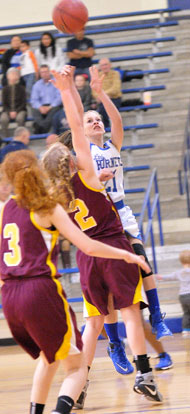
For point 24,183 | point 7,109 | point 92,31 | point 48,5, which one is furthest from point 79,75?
point 24,183

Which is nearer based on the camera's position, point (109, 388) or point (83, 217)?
point (83, 217)

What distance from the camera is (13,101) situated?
10.7 metres

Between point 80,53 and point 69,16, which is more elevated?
point 69,16

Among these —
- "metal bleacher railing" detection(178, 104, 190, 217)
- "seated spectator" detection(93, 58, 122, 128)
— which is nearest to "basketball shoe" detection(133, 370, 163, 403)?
"metal bleacher railing" detection(178, 104, 190, 217)

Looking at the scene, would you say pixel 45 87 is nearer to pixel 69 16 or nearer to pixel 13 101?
pixel 13 101

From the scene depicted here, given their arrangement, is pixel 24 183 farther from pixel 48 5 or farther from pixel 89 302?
pixel 48 5

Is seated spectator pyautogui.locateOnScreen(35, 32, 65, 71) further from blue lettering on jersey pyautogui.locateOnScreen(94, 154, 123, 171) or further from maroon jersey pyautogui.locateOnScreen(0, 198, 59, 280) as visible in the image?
maroon jersey pyautogui.locateOnScreen(0, 198, 59, 280)

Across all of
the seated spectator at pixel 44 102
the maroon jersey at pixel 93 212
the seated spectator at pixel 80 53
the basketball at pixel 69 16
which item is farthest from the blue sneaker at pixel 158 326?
the seated spectator at pixel 80 53

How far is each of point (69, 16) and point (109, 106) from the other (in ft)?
4.73

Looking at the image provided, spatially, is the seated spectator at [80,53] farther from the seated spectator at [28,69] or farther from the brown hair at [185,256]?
the brown hair at [185,256]

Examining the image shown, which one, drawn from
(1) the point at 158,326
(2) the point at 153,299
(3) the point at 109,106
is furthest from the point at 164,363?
(3) the point at 109,106

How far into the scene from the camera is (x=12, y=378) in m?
5.80

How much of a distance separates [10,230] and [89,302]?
1.29m

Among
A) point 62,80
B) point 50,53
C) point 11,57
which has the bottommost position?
point 11,57
